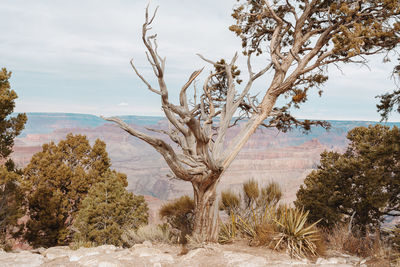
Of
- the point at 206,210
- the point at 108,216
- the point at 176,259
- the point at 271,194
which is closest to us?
the point at 176,259

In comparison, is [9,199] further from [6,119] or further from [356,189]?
[356,189]

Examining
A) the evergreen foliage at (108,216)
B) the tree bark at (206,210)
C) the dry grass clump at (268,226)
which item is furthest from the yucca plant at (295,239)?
the evergreen foliage at (108,216)

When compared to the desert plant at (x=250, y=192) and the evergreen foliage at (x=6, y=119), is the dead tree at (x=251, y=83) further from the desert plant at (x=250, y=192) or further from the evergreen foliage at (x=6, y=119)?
the evergreen foliage at (x=6, y=119)

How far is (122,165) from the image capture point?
187 metres

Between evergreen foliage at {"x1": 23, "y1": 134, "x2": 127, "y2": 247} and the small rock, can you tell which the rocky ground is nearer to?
the small rock

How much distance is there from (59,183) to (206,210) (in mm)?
14014

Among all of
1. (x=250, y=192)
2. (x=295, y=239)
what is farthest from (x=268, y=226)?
(x=250, y=192)

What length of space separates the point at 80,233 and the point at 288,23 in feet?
36.7

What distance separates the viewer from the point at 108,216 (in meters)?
13.7

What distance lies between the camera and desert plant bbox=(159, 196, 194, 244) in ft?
30.6

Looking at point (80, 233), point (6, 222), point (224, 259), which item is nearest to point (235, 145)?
point (224, 259)

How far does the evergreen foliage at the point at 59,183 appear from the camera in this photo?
17.8 metres

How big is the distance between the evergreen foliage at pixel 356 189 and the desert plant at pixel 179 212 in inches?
167

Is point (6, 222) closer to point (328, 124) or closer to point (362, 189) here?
point (328, 124)
